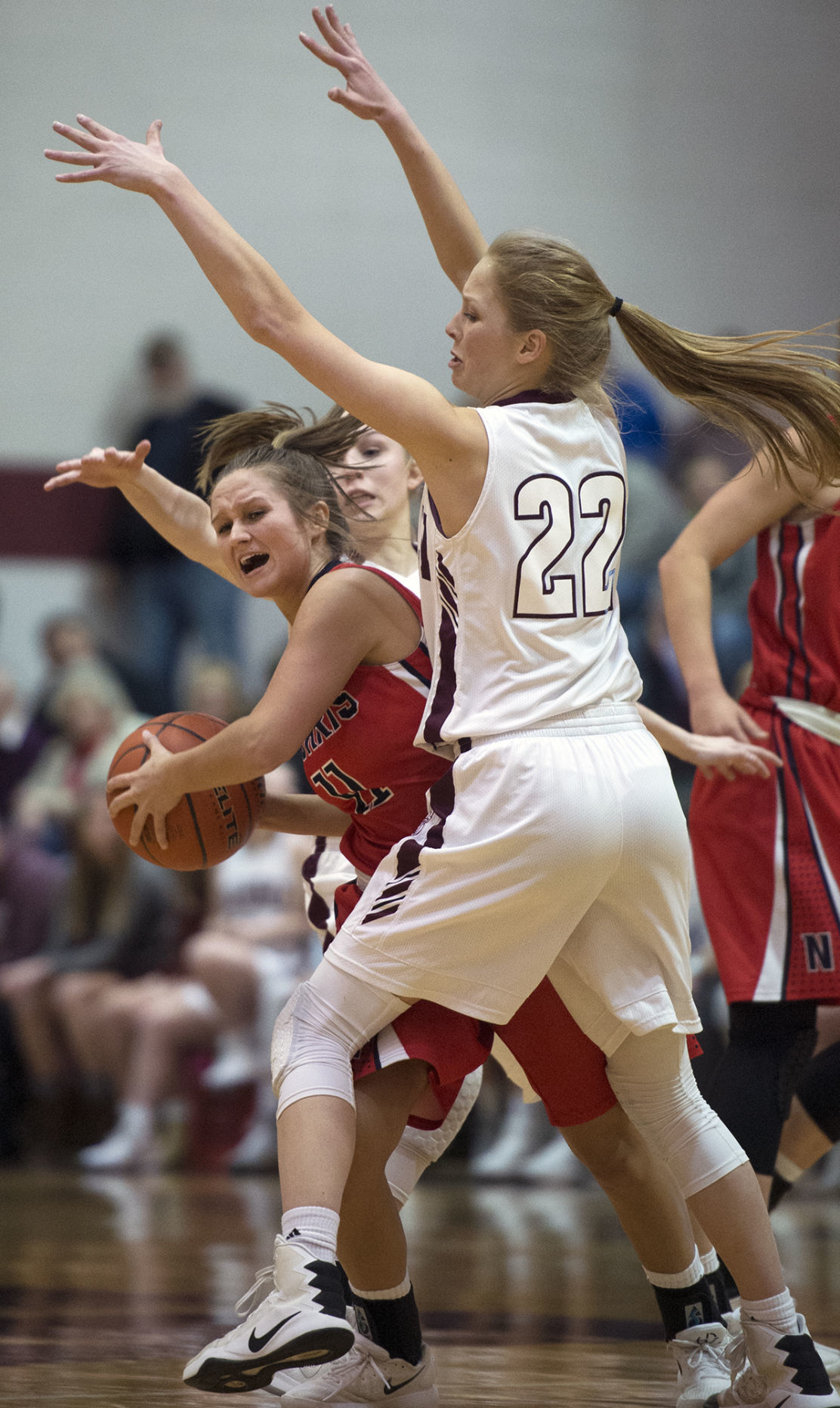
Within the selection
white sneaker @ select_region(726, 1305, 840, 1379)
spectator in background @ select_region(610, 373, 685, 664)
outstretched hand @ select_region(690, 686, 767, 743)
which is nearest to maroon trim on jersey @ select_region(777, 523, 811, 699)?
outstretched hand @ select_region(690, 686, 767, 743)

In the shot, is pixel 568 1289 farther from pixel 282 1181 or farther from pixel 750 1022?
pixel 282 1181

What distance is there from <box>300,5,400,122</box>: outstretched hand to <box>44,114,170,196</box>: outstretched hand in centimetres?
44

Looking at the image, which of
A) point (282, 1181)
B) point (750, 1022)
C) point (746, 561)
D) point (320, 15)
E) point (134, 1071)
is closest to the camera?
point (282, 1181)

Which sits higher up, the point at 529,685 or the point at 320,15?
the point at 320,15

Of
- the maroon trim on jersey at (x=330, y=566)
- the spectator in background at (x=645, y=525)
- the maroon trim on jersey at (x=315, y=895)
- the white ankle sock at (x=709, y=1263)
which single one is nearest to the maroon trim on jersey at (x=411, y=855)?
the maroon trim on jersey at (x=330, y=566)

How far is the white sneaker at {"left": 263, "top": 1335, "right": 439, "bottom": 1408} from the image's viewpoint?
249cm

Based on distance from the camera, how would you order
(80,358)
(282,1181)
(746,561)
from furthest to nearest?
1. (80,358)
2. (746,561)
3. (282,1181)

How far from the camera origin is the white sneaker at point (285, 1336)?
6.59 feet

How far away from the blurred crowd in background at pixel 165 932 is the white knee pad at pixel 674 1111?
3323 millimetres

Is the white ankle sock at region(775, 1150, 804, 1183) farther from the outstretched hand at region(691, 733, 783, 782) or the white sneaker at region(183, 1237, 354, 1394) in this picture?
the white sneaker at region(183, 1237, 354, 1394)

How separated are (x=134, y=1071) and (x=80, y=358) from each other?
161 inches

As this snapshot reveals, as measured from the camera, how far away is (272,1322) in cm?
204

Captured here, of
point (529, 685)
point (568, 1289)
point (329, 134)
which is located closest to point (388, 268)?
point (329, 134)

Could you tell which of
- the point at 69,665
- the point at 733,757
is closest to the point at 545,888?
the point at 733,757
